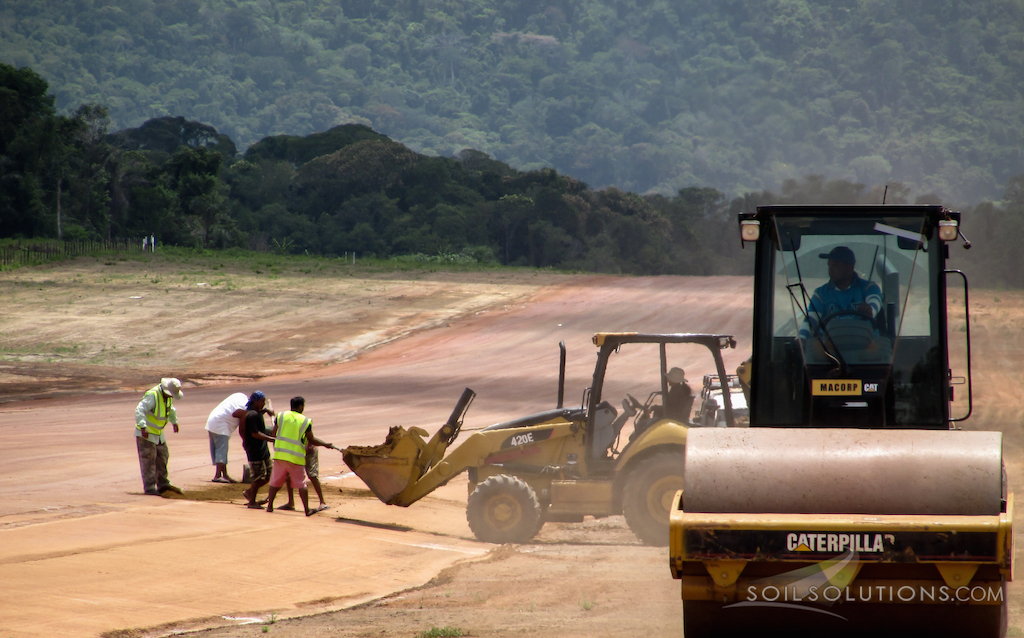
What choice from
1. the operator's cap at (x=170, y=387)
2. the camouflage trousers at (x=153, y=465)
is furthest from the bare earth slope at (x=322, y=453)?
the operator's cap at (x=170, y=387)

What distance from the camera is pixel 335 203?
88.4m

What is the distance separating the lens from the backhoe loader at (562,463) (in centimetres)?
1117

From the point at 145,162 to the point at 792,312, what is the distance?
75034 millimetres

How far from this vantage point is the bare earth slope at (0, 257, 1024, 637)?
8.45 metres

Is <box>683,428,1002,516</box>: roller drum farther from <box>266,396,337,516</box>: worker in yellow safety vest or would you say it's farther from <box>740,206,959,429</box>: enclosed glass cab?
<box>266,396,337,516</box>: worker in yellow safety vest

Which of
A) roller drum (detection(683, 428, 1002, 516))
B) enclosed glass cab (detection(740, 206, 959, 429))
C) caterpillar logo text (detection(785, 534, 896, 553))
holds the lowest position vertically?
caterpillar logo text (detection(785, 534, 896, 553))

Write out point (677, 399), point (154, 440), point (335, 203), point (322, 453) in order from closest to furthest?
point (677, 399) → point (154, 440) → point (322, 453) → point (335, 203)

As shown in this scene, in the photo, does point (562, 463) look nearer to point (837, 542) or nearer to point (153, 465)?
point (153, 465)

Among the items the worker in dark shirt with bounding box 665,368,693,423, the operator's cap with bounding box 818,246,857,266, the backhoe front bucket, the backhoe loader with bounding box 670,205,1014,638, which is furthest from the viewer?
the backhoe front bucket

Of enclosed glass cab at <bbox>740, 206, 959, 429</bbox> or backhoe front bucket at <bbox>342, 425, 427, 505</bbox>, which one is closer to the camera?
enclosed glass cab at <bbox>740, 206, 959, 429</bbox>

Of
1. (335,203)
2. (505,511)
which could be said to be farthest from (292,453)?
(335,203)

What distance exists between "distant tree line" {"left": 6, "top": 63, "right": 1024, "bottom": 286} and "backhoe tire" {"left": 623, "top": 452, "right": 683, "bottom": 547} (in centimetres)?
4704

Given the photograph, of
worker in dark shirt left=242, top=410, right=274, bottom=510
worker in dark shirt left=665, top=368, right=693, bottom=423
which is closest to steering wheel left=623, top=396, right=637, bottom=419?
worker in dark shirt left=665, top=368, right=693, bottom=423

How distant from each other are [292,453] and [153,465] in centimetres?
233
